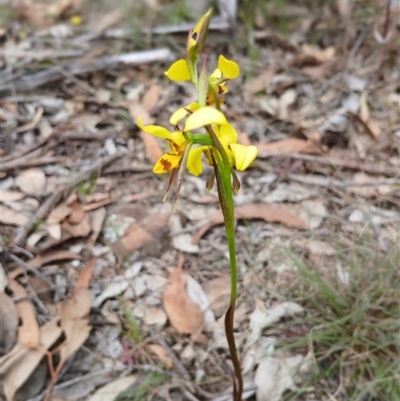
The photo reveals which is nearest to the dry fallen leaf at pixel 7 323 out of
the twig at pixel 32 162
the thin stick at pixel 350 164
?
the twig at pixel 32 162

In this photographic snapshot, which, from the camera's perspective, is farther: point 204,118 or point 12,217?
point 12,217

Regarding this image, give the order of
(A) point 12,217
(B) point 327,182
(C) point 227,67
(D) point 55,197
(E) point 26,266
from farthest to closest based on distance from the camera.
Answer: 1. (B) point 327,182
2. (D) point 55,197
3. (A) point 12,217
4. (E) point 26,266
5. (C) point 227,67

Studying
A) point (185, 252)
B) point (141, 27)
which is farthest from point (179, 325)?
point (141, 27)

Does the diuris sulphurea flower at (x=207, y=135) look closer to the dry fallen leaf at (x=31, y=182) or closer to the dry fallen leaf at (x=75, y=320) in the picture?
the dry fallen leaf at (x=75, y=320)

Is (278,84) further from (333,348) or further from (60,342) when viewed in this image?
(60,342)

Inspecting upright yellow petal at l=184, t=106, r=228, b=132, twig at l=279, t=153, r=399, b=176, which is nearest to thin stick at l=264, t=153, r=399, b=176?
twig at l=279, t=153, r=399, b=176

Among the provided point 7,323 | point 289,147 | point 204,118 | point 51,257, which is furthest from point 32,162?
point 204,118

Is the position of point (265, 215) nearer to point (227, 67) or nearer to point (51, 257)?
point (51, 257)

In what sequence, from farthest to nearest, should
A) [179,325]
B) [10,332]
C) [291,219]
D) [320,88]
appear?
[320,88] → [291,219] → [179,325] → [10,332]

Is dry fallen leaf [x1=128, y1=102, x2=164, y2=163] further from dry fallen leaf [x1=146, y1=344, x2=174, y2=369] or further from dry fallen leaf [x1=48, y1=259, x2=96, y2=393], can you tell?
dry fallen leaf [x1=146, y1=344, x2=174, y2=369]
